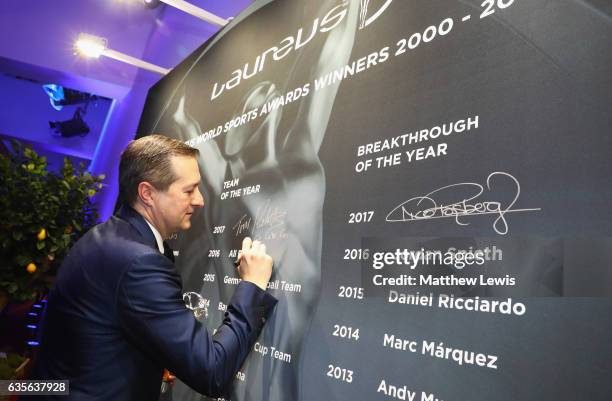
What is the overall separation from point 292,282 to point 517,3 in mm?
972

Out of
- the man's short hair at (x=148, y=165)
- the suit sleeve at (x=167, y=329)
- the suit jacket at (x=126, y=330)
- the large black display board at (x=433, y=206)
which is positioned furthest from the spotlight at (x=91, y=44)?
the suit sleeve at (x=167, y=329)

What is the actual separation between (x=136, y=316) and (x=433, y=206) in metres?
0.80

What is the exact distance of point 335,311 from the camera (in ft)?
3.82

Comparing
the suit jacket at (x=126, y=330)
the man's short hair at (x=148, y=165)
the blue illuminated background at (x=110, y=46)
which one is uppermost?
the blue illuminated background at (x=110, y=46)

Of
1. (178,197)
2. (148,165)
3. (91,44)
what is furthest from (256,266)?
(91,44)

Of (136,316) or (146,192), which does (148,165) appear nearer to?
(146,192)

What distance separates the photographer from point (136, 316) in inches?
43.1

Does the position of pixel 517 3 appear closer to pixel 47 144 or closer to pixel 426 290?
pixel 426 290

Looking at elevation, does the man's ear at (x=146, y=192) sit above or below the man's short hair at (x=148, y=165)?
below

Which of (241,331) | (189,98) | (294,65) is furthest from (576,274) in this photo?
(189,98)

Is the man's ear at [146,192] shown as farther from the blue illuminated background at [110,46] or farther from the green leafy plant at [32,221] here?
the blue illuminated background at [110,46]

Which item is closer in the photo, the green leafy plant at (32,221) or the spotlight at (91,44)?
the green leafy plant at (32,221)
